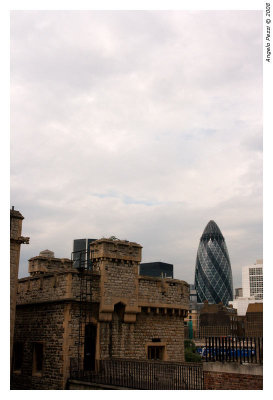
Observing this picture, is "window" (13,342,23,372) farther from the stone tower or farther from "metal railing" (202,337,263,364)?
"metal railing" (202,337,263,364)

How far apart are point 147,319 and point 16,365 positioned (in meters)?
8.51

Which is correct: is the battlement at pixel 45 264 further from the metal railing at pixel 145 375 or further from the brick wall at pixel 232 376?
the brick wall at pixel 232 376

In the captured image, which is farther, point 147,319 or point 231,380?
point 147,319

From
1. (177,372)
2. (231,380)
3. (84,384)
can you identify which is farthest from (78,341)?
(231,380)

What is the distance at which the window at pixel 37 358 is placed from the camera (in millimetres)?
24578

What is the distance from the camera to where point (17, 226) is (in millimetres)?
20547

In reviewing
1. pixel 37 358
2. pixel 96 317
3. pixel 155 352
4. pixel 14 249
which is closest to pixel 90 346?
pixel 96 317

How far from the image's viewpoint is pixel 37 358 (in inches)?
977

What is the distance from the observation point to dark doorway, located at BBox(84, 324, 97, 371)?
76.0 ft

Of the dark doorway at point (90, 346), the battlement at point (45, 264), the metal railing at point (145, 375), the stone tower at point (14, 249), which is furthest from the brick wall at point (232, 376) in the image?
the battlement at point (45, 264)

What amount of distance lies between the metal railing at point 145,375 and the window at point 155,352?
4.07m

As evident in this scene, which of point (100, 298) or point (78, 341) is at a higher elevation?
point (100, 298)

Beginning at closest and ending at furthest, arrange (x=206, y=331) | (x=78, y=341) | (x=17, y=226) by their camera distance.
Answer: (x=17, y=226) < (x=78, y=341) < (x=206, y=331)
